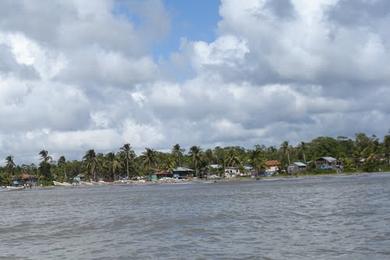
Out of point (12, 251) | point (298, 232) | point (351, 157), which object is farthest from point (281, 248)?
point (351, 157)

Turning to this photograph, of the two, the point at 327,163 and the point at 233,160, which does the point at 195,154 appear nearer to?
the point at 233,160

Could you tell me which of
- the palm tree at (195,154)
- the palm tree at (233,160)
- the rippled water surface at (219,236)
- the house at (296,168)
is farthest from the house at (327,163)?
the rippled water surface at (219,236)

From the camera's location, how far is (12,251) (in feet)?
90.1

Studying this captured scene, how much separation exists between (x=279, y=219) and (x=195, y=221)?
576cm

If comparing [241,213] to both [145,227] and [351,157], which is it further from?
[351,157]

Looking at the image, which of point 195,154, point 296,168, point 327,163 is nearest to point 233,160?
point 195,154

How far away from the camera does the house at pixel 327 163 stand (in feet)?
632

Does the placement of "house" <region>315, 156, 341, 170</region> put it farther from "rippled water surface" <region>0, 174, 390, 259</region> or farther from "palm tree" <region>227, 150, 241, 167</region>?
Answer: "rippled water surface" <region>0, 174, 390, 259</region>

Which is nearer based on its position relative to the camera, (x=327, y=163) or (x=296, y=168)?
(x=296, y=168)

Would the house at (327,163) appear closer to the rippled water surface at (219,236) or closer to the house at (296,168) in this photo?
the house at (296,168)

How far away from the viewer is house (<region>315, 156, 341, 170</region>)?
19268 centimetres

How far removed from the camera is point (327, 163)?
195375 mm

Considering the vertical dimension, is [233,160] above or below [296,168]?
above

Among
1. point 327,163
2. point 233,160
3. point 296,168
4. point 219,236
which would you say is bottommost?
point 219,236
